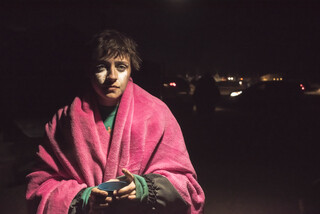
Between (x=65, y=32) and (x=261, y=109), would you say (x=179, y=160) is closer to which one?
(x=65, y=32)

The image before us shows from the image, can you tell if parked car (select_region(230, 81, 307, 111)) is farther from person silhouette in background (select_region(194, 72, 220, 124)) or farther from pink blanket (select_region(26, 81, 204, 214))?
pink blanket (select_region(26, 81, 204, 214))

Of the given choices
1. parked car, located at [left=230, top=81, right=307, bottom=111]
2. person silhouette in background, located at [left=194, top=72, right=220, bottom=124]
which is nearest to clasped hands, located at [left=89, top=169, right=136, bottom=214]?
parked car, located at [left=230, top=81, right=307, bottom=111]

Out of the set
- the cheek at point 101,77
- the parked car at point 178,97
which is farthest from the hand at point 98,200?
the parked car at point 178,97

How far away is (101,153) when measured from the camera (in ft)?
4.40

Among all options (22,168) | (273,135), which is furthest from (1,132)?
(273,135)

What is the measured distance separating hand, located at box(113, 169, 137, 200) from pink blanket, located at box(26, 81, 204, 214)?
0.44ft

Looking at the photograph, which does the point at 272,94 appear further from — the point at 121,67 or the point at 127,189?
the point at 127,189

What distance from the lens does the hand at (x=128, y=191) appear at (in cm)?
116

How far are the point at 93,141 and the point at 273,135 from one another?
6.91 meters

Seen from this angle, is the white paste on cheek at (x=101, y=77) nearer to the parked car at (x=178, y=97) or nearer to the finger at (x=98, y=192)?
the finger at (x=98, y=192)

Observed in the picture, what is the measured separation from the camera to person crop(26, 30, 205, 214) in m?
1.29

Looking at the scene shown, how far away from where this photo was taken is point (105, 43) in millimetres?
1415

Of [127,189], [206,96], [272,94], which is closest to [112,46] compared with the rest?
[127,189]

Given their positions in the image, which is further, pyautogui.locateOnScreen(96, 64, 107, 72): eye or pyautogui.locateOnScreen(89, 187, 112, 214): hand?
pyautogui.locateOnScreen(96, 64, 107, 72): eye
